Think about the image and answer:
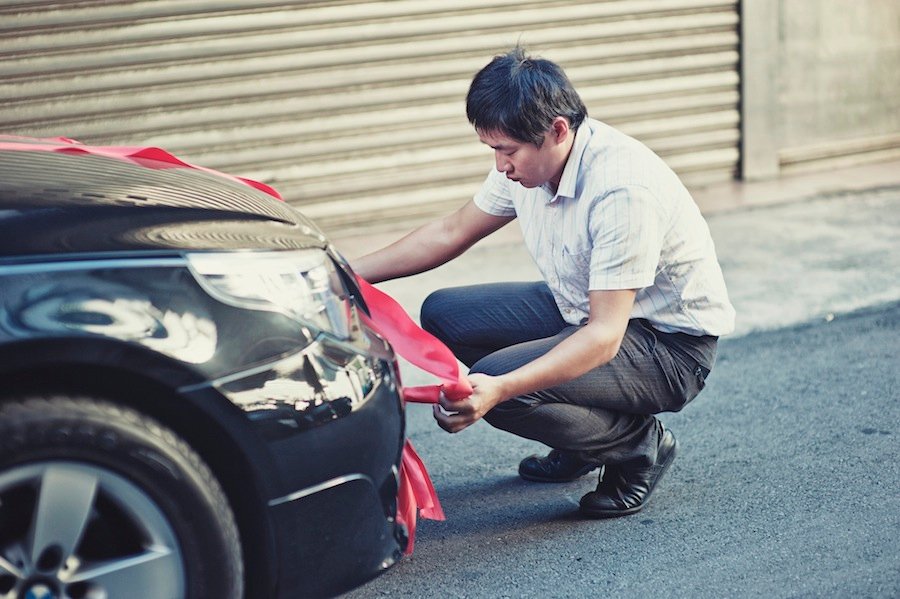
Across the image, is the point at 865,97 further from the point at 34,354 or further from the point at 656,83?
the point at 34,354

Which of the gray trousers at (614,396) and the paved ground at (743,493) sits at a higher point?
the gray trousers at (614,396)

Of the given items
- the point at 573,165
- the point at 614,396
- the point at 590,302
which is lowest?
the point at 614,396

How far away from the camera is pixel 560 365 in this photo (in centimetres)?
278

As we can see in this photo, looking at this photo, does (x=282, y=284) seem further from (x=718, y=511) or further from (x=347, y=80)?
(x=347, y=80)

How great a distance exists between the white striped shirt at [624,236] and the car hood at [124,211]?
76cm

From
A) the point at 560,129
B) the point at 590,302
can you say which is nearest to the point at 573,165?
the point at 560,129

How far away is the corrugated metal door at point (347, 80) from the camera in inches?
230

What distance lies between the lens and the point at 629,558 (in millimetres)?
2820

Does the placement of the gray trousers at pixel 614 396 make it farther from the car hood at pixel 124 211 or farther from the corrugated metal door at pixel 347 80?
the corrugated metal door at pixel 347 80

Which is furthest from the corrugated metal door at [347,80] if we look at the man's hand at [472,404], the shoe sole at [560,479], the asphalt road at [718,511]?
the man's hand at [472,404]

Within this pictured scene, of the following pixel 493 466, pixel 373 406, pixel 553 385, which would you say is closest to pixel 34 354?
pixel 373 406

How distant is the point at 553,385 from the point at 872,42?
549 cm

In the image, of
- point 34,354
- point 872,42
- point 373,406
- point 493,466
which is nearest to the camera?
point 34,354

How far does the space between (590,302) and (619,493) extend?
0.58 meters
